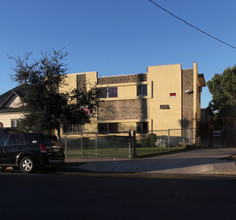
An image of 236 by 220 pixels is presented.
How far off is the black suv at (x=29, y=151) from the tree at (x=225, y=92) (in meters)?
31.4

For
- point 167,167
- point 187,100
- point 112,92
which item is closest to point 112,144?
point 112,92

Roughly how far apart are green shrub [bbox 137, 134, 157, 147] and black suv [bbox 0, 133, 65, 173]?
1135 centimetres

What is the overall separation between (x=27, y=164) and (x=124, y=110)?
13.8 meters

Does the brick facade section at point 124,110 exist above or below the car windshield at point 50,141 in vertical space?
above

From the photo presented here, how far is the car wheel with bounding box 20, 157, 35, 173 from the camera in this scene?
11.0 m

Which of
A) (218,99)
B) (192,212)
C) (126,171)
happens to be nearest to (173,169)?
(126,171)

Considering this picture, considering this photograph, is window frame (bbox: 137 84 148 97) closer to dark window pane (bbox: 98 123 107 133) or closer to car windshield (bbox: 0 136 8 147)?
dark window pane (bbox: 98 123 107 133)

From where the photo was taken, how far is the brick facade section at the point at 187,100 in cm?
2234

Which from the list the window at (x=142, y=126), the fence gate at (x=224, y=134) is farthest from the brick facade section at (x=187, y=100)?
the window at (x=142, y=126)

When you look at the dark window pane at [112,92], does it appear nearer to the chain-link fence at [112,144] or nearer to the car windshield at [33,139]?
the chain-link fence at [112,144]

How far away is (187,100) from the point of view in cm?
2245

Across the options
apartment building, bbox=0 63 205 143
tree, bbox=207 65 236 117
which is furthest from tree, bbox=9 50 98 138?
tree, bbox=207 65 236 117

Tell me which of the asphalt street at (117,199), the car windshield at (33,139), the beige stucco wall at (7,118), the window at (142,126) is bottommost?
the asphalt street at (117,199)

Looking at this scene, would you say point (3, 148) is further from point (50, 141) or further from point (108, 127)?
point (108, 127)
